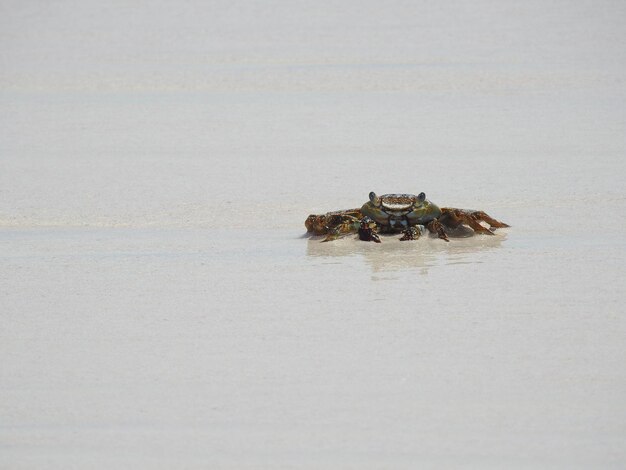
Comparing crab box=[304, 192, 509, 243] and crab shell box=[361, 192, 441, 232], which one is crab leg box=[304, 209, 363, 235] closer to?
crab box=[304, 192, 509, 243]

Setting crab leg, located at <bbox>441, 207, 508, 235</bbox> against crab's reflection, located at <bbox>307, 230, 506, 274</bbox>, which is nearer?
crab's reflection, located at <bbox>307, 230, 506, 274</bbox>

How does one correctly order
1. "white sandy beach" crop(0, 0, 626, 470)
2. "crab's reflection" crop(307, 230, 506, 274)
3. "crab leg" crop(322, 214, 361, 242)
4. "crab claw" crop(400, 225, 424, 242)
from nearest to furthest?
1. "white sandy beach" crop(0, 0, 626, 470)
2. "crab's reflection" crop(307, 230, 506, 274)
3. "crab claw" crop(400, 225, 424, 242)
4. "crab leg" crop(322, 214, 361, 242)

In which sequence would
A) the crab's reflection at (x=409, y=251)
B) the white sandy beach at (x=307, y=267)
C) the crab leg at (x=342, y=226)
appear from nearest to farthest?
the white sandy beach at (x=307, y=267)
the crab's reflection at (x=409, y=251)
the crab leg at (x=342, y=226)

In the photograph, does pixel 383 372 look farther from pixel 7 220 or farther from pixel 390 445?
pixel 7 220

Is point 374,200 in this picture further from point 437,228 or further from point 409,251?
point 409,251

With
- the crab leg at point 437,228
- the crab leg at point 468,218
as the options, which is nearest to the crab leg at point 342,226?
the crab leg at point 437,228

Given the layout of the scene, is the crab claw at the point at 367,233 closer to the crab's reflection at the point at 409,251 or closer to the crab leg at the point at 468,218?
the crab's reflection at the point at 409,251

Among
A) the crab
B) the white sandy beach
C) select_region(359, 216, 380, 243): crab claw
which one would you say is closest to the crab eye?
the crab

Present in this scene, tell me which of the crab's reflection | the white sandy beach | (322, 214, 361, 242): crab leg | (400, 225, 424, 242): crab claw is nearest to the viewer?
the white sandy beach
